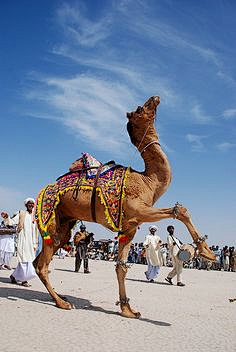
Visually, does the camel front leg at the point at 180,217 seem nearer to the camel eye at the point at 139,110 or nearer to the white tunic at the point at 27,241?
the camel eye at the point at 139,110

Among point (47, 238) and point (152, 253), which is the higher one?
point (152, 253)

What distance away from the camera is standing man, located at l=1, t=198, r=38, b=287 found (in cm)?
1033

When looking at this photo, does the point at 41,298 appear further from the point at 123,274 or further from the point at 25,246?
the point at 25,246

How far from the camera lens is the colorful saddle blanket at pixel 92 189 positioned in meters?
6.90

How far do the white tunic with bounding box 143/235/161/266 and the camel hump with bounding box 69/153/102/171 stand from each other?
772cm

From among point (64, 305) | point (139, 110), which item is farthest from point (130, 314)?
point (139, 110)

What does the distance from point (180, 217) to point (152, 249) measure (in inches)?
352

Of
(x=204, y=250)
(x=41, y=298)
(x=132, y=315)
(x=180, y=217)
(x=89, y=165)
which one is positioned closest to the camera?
(x=204, y=250)

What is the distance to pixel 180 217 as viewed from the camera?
6.33m

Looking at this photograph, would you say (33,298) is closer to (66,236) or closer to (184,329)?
(66,236)

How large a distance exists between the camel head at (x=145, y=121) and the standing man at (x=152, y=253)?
26.9ft

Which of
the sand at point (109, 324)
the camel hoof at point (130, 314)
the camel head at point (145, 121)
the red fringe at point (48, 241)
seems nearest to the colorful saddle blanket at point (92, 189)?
the red fringe at point (48, 241)

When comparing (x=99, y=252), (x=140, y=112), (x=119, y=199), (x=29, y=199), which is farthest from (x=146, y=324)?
(x=99, y=252)

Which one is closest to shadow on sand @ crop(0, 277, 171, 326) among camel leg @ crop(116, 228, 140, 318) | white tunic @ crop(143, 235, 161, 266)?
camel leg @ crop(116, 228, 140, 318)
